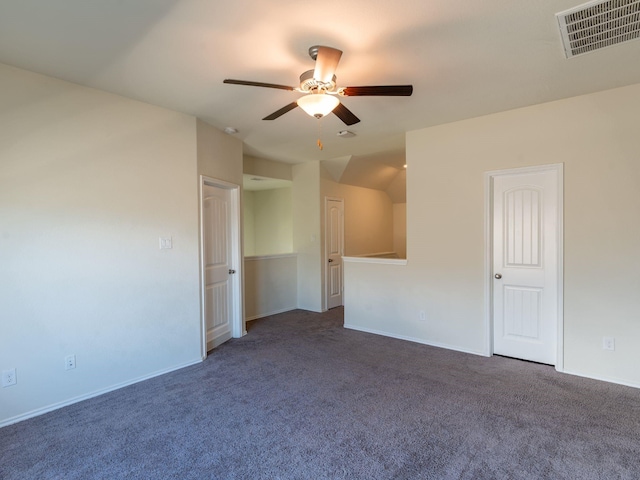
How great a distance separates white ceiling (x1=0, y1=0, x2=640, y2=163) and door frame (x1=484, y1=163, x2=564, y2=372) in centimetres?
66

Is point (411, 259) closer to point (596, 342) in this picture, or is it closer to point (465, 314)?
point (465, 314)

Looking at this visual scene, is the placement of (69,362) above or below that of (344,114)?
below

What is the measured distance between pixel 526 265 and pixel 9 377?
4.60 meters

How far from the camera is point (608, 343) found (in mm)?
2998

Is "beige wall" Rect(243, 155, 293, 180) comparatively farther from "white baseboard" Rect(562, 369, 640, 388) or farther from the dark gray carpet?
"white baseboard" Rect(562, 369, 640, 388)

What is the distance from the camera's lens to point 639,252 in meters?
2.87

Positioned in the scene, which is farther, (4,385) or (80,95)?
(80,95)

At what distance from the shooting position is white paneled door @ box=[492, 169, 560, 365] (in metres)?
3.33

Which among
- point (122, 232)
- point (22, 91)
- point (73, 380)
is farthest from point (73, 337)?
point (22, 91)

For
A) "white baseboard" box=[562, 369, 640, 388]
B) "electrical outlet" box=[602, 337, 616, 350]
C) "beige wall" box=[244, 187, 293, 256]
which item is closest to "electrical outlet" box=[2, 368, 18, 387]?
Answer: "beige wall" box=[244, 187, 293, 256]

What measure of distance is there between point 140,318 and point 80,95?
1997 millimetres

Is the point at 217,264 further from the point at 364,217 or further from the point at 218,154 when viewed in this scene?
the point at 364,217

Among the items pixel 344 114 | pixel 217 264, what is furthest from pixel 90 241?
pixel 344 114

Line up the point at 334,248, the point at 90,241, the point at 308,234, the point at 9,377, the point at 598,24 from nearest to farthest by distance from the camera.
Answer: the point at 598,24 < the point at 9,377 < the point at 90,241 < the point at 308,234 < the point at 334,248
